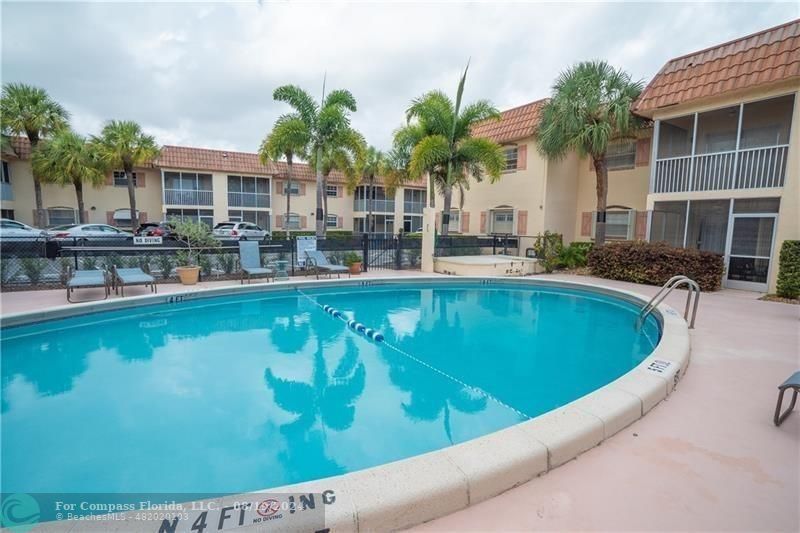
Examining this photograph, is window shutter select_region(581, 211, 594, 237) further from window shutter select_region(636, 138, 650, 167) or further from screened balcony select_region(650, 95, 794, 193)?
screened balcony select_region(650, 95, 794, 193)

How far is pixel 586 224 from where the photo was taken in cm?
1747

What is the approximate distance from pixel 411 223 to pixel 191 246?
961 inches

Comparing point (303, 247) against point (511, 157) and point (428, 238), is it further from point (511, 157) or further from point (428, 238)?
point (511, 157)

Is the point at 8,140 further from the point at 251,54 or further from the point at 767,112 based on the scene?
the point at 767,112

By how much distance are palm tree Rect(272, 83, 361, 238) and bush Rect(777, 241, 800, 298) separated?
1351cm

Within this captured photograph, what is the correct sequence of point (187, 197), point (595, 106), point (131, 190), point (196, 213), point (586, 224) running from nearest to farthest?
point (595, 106) → point (586, 224) → point (131, 190) → point (187, 197) → point (196, 213)

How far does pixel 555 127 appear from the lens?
1387 centimetres

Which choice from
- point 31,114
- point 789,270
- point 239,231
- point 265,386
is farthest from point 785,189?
point 31,114

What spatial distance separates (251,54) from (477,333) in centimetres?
1218

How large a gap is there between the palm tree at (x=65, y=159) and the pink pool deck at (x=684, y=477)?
26591 mm

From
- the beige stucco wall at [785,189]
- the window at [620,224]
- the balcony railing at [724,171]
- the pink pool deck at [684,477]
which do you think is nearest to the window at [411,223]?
the window at [620,224]

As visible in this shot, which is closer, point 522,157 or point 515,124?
point 522,157

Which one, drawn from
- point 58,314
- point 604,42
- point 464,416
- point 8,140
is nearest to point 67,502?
point 464,416

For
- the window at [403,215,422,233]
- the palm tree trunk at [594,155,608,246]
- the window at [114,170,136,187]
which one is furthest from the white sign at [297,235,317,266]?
the window at [403,215,422,233]
